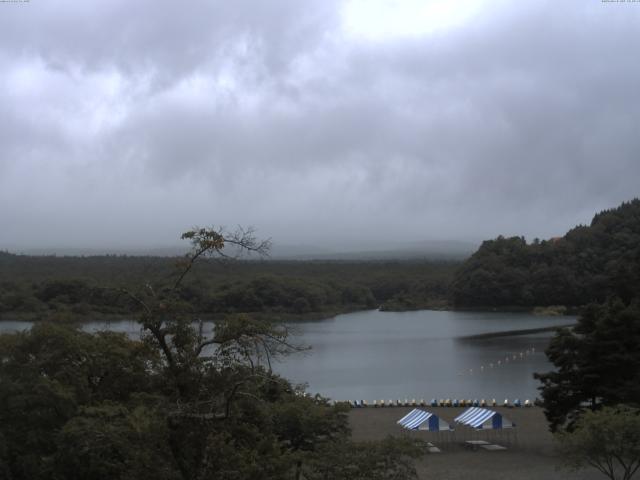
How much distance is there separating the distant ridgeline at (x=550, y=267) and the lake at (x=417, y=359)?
6.80 m

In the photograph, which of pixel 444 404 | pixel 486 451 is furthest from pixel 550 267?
pixel 486 451

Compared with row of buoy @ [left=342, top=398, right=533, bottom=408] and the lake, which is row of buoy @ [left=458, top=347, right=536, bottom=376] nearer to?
the lake

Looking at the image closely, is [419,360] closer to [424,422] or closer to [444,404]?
[444,404]

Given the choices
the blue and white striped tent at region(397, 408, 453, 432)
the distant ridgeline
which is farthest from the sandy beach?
the distant ridgeline

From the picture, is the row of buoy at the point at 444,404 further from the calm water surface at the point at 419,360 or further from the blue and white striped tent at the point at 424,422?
the blue and white striped tent at the point at 424,422

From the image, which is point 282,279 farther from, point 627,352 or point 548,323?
point 627,352

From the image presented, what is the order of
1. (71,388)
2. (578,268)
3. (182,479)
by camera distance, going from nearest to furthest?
→ (182,479), (71,388), (578,268)

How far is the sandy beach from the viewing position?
14.6 meters

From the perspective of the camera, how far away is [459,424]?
19.3 m

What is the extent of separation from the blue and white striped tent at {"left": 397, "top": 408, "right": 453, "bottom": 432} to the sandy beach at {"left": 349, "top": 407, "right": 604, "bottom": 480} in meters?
0.27

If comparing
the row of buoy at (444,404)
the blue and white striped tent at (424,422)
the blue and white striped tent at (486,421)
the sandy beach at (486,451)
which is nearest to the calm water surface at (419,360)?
the row of buoy at (444,404)

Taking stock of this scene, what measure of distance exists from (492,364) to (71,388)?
27.6 m

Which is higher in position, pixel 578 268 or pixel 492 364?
pixel 578 268

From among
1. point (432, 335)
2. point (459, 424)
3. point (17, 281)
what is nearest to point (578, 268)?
point (432, 335)
